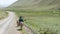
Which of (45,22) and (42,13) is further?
(42,13)

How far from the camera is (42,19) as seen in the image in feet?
37.9

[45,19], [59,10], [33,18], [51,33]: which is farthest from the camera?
[33,18]

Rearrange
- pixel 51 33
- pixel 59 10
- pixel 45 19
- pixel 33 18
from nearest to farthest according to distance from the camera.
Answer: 1. pixel 51 33
2. pixel 59 10
3. pixel 45 19
4. pixel 33 18

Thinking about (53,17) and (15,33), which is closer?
(15,33)

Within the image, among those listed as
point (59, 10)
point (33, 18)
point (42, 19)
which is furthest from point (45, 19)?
point (59, 10)

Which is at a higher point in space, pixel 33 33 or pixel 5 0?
pixel 5 0

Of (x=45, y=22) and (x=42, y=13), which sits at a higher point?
(x=42, y=13)

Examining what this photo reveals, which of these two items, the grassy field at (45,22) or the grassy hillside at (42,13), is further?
the grassy hillside at (42,13)

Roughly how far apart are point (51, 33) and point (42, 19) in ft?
17.9

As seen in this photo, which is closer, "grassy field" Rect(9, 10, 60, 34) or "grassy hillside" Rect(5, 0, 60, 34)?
"grassy field" Rect(9, 10, 60, 34)

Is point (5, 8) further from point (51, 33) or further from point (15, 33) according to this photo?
point (51, 33)

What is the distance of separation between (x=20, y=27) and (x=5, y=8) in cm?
108

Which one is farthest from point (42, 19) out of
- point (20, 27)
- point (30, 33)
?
point (30, 33)

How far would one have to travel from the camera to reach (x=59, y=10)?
9.09 metres
